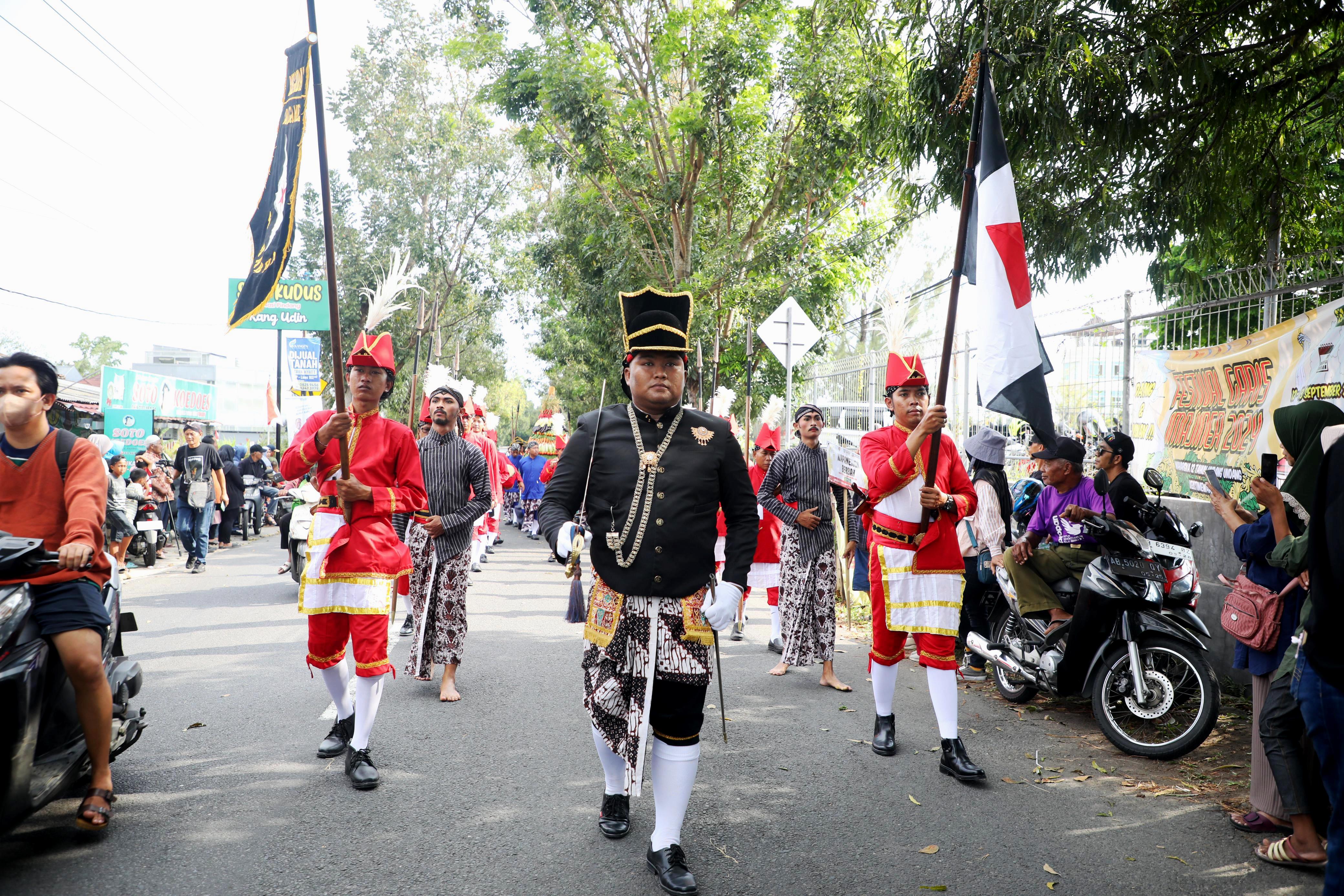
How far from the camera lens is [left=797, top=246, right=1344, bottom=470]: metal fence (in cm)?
620

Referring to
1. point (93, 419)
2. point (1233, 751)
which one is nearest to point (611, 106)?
point (1233, 751)

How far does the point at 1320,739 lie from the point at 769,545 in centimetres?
615

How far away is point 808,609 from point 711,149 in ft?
34.4

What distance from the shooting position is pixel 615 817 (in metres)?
4.12

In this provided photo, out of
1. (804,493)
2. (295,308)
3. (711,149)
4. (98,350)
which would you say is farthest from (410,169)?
(98,350)

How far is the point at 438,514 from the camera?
7.11m

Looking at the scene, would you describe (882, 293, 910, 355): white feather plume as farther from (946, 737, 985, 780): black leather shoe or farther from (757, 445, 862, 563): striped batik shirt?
(946, 737, 985, 780): black leather shoe

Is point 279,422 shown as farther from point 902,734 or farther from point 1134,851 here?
point 1134,851

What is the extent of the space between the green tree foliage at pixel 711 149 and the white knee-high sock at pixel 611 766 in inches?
465

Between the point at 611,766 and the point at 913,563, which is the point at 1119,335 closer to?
the point at 913,563

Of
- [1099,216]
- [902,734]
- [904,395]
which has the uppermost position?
[1099,216]

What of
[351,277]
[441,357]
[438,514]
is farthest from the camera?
[441,357]

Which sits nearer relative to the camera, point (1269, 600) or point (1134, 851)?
point (1134, 851)

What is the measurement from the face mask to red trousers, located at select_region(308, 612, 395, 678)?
5.14 feet
